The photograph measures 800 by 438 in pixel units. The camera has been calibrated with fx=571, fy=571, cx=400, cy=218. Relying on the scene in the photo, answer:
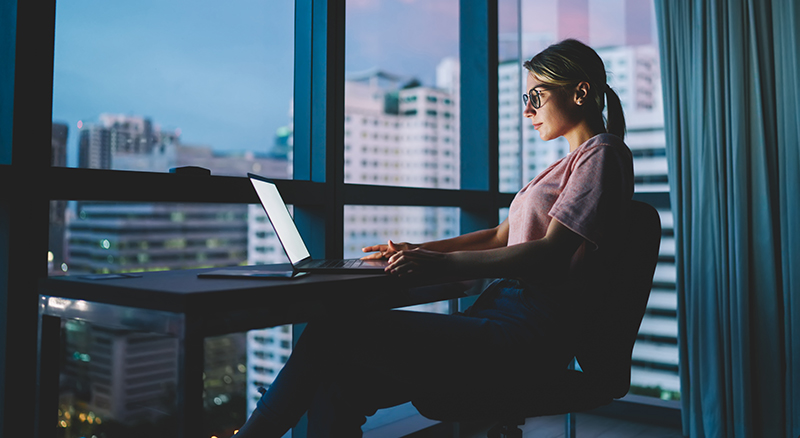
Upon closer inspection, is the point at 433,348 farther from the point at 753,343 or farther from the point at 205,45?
the point at 753,343

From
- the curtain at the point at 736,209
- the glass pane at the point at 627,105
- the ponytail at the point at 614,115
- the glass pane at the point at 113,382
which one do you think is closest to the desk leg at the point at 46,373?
the glass pane at the point at 113,382

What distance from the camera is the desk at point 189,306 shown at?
3.11 ft

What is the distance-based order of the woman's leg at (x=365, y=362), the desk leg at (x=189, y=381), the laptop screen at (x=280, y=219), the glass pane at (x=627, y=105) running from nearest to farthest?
the desk leg at (x=189, y=381)
the woman's leg at (x=365, y=362)
the laptop screen at (x=280, y=219)
the glass pane at (x=627, y=105)

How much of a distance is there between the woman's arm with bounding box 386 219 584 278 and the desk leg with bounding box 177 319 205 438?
473mm

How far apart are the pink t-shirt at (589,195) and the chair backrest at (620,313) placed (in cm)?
5

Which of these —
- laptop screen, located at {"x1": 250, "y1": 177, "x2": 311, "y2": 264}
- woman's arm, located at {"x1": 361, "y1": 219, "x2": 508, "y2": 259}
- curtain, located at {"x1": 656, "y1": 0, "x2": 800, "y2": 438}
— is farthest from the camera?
curtain, located at {"x1": 656, "y1": 0, "x2": 800, "y2": 438}

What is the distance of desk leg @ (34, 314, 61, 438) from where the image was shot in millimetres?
1221

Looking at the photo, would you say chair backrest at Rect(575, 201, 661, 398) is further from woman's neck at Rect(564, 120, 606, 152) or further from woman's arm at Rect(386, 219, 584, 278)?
woman's neck at Rect(564, 120, 606, 152)

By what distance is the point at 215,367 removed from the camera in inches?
70.2

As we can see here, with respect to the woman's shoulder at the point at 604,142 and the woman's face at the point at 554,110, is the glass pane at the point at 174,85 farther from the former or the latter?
the woman's shoulder at the point at 604,142

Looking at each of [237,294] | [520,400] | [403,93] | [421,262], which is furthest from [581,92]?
[403,93]

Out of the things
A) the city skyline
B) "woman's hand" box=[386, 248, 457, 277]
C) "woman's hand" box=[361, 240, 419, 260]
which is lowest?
"woman's hand" box=[386, 248, 457, 277]

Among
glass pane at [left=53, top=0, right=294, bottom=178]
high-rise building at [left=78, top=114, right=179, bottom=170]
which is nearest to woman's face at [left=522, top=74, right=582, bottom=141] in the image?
glass pane at [left=53, top=0, right=294, bottom=178]

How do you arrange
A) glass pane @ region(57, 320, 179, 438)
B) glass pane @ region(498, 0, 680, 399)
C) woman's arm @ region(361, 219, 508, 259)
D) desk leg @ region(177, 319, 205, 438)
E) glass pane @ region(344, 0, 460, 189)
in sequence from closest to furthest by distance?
desk leg @ region(177, 319, 205, 438), glass pane @ region(57, 320, 179, 438), woman's arm @ region(361, 219, 508, 259), glass pane @ region(344, 0, 460, 189), glass pane @ region(498, 0, 680, 399)
